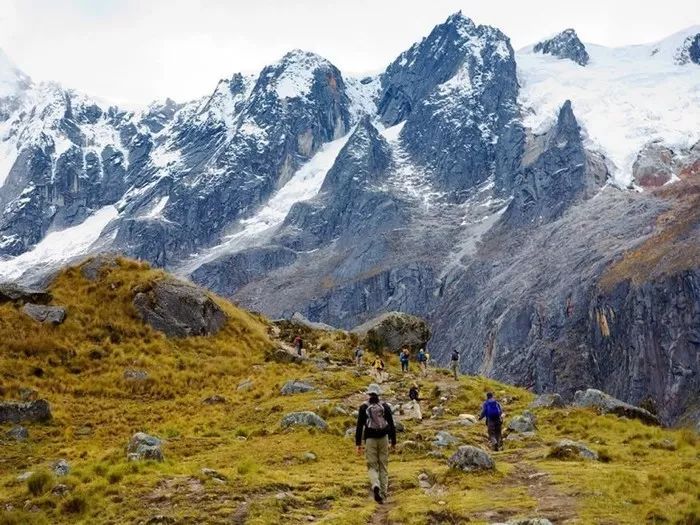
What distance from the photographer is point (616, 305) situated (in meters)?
198

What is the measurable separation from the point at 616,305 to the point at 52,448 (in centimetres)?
19072

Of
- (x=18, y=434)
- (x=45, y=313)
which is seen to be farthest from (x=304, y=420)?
(x=45, y=313)

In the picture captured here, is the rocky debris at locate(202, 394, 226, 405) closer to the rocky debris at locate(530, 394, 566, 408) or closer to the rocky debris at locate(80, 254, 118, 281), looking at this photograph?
the rocky debris at locate(530, 394, 566, 408)

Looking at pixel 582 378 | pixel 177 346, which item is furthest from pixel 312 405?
pixel 582 378

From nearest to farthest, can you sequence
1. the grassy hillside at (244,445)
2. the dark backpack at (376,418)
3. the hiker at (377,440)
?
1. the grassy hillside at (244,445)
2. the hiker at (377,440)
3. the dark backpack at (376,418)

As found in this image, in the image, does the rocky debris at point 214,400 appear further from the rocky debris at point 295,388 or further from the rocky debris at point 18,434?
the rocky debris at point 18,434

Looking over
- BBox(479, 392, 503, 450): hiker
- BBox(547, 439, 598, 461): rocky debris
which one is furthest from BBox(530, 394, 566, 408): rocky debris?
BBox(547, 439, 598, 461): rocky debris

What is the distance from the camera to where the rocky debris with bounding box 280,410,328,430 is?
85.5ft

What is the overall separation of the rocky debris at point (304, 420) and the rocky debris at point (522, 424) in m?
6.60

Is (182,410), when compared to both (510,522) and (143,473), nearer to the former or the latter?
(143,473)

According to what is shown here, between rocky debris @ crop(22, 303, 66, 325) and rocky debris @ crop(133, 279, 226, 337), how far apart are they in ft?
13.9

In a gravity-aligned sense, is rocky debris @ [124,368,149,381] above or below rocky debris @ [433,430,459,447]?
above

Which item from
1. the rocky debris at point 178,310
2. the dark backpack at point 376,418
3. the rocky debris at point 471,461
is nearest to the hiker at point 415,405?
the rocky debris at point 471,461

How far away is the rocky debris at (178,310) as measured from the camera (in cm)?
→ 3975
